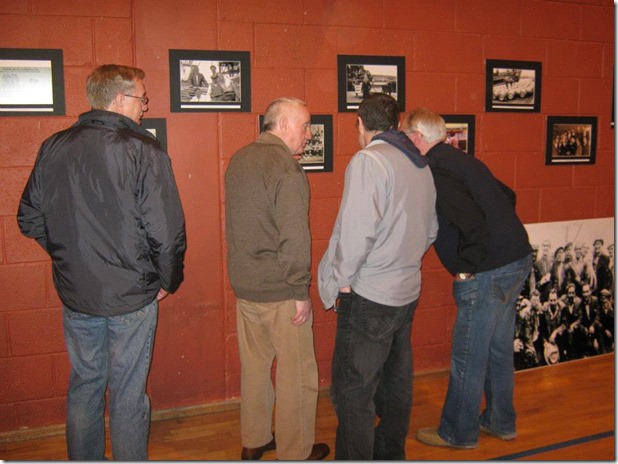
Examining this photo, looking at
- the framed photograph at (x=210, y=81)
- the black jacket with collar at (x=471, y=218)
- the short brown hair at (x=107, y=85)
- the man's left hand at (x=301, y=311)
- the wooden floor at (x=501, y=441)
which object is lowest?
the wooden floor at (x=501, y=441)

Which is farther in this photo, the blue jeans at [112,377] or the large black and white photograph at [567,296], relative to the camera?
the large black and white photograph at [567,296]

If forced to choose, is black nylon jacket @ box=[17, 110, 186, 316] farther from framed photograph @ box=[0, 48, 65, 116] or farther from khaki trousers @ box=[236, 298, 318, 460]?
framed photograph @ box=[0, 48, 65, 116]

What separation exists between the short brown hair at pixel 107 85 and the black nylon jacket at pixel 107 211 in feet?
0.26

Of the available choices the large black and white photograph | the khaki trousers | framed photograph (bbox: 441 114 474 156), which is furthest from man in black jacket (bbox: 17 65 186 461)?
the large black and white photograph

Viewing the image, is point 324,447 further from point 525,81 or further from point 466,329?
point 525,81

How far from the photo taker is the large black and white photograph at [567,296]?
3.52 m

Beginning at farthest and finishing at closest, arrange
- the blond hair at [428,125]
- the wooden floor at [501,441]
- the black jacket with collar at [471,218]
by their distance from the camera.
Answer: the wooden floor at [501,441] < the blond hair at [428,125] < the black jacket with collar at [471,218]

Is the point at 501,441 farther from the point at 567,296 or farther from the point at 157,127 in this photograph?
the point at 157,127

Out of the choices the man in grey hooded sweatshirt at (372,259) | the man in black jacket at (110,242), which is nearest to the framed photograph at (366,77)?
the man in grey hooded sweatshirt at (372,259)

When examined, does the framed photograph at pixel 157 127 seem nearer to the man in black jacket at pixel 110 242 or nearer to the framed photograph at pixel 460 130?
the man in black jacket at pixel 110 242

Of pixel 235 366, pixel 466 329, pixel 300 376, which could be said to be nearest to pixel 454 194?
pixel 466 329

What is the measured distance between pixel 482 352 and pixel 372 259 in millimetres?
777

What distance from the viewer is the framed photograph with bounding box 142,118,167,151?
2803 mm

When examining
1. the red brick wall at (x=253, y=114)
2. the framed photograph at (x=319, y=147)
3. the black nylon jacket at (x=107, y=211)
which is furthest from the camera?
the framed photograph at (x=319, y=147)
